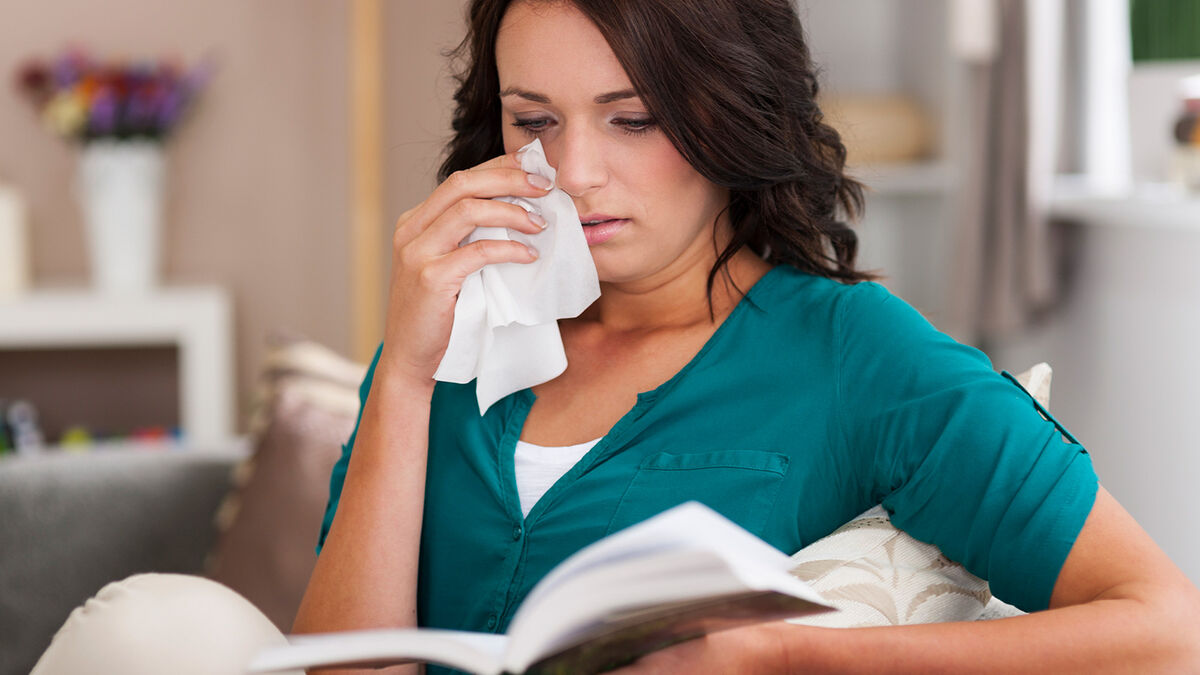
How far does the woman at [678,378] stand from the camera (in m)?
1.00

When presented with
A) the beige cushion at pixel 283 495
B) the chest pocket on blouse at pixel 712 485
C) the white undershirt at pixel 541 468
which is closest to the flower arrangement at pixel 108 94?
the beige cushion at pixel 283 495

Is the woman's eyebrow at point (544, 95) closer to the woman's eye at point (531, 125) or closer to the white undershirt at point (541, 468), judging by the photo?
the woman's eye at point (531, 125)

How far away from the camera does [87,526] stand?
5.90ft

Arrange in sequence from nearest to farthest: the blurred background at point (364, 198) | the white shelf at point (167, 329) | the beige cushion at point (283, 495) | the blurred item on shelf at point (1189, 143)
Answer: the beige cushion at point (283, 495) → the blurred item on shelf at point (1189, 143) → the blurred background at point (364, 198) → the white shelf at point (167, 329)

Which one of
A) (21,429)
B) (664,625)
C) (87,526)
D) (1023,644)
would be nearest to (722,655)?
(664,625)

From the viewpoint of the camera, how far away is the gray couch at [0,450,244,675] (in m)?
1.72

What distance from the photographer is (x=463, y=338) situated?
3.89 feet

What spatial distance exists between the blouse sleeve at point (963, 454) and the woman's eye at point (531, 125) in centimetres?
37

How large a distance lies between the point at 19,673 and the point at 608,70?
49.8 inches

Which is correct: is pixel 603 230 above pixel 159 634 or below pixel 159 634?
above

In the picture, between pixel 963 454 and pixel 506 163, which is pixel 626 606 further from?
pixel 506 163

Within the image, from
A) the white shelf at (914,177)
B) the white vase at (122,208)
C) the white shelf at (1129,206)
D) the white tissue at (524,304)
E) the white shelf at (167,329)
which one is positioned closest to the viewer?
the white tissue at (524,304)

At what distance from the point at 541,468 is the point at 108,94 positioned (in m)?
2.47

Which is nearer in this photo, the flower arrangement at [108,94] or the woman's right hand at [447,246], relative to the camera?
the woman's right hand at [447,246]
